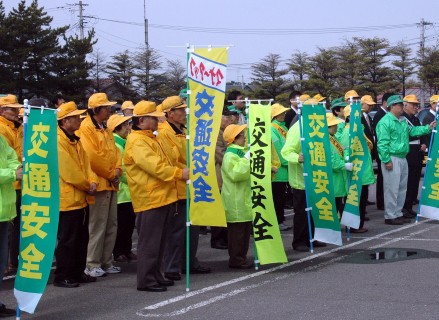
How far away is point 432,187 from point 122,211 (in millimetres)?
5132

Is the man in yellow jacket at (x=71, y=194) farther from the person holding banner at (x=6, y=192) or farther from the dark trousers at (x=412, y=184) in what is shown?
the dark trousers at (x=412, y=184)

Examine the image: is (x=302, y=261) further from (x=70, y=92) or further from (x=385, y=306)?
(x=70, y=92)

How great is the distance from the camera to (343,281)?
7434mm

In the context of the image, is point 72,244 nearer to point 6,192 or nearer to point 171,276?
point 171,276

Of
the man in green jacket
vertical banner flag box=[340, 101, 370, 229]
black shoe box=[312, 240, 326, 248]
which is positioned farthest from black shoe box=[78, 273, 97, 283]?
the man in green jacket

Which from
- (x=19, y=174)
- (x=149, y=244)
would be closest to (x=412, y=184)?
(x=149, y=244)

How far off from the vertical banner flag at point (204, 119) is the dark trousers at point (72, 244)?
1.29 meters

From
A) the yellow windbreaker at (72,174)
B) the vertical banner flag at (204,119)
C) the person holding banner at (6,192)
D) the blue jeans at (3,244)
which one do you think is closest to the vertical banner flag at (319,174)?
the vertical banner flag at (204,119)

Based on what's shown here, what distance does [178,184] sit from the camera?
25.5 ft

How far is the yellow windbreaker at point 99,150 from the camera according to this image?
795 cm

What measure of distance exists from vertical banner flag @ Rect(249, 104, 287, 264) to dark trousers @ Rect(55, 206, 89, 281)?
6.30 feet

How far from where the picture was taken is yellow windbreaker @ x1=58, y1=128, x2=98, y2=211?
24.2 ft

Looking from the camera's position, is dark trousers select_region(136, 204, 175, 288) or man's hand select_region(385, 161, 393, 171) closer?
dark trousers select_region(136, 204, 175, 288)

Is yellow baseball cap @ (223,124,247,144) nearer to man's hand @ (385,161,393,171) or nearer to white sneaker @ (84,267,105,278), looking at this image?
white sneaker @ (84,267,105,278)
